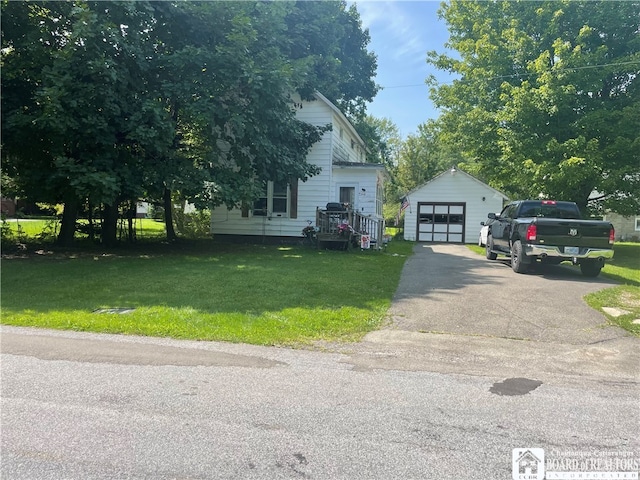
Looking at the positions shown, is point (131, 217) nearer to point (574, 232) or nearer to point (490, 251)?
point (490, 251)

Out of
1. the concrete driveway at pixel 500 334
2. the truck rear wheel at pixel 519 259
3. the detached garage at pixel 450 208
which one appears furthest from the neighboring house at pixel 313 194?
the concrete driveway at pixel 500 334

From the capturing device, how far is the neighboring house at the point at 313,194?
1791 cm

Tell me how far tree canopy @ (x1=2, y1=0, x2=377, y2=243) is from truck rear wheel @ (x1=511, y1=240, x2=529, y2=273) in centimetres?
795

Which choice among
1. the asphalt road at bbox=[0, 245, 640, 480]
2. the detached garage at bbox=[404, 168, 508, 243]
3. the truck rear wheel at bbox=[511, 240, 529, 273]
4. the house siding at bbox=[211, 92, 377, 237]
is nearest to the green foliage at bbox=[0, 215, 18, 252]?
the house siding at bbox=[211, 92, 377, 237]

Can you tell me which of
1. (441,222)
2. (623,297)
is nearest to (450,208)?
(441,222)

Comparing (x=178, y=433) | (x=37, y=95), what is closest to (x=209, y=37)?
(x=37, y=95)

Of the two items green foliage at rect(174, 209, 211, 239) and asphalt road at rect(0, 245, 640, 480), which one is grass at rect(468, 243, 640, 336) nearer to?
asphalt road at rect(0, 245, 640, 480)

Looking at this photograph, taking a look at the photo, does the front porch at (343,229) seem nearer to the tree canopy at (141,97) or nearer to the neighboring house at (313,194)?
the neighboring house at (313,194)

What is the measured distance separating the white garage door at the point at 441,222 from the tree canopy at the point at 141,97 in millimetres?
12109

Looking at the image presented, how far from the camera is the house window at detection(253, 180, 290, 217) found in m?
18.4

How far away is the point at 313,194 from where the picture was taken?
59.2 ft

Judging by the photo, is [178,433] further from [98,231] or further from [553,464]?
[98,231]

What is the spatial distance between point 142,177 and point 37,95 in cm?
321

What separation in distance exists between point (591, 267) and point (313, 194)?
1041 centimetres
